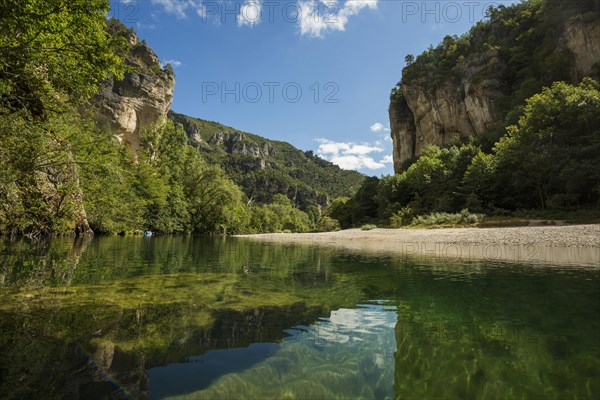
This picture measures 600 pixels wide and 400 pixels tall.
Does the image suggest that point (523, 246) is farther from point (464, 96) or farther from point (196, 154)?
point (196, 154)

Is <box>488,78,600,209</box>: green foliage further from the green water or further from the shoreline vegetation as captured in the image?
the green water

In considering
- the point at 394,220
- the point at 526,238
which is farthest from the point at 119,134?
the point at 526,238

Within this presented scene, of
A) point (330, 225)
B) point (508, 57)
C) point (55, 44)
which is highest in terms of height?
point (508, 57)

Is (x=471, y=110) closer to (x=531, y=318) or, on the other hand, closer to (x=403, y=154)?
(x=403, y=154)

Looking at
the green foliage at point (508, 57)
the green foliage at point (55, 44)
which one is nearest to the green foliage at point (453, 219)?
the green foliage at point (508, 57)

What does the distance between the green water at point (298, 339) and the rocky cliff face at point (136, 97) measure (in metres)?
46.5

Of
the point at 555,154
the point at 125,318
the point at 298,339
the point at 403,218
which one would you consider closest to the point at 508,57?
the point at 403,218

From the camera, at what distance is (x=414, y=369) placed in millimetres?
3145

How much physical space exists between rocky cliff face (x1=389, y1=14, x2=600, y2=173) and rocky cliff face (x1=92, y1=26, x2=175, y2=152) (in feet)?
167

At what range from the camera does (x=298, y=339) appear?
13.0 ft

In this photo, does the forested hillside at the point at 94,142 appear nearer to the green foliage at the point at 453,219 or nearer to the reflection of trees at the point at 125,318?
the reflection of trees at the point at 125,318

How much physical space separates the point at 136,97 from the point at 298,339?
57.7 metres

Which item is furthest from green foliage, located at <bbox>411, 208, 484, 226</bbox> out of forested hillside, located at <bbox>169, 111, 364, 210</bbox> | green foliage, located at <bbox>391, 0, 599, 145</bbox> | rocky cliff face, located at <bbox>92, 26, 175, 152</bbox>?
forested hillside, located at <bbox>169, 111, 364, 210</bbox>

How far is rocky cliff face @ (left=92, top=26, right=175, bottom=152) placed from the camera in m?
46.3
